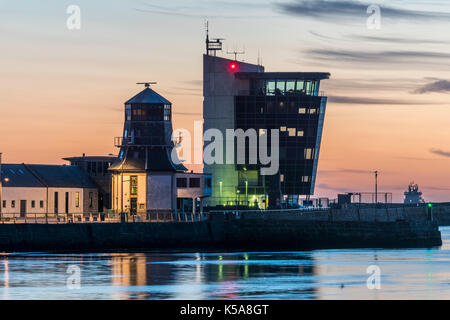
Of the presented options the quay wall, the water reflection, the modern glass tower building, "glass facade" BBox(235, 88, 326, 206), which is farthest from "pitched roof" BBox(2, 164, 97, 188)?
"glass facade" BBox(235, 88, 326, 206)

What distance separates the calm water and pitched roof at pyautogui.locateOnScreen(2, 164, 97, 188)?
1290 inches

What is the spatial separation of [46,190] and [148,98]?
58.2 feet

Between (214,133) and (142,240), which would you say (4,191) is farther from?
(214,133)

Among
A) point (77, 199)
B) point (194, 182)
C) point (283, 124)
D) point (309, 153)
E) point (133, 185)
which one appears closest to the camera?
point (133, 185)

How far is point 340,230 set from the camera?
120 m

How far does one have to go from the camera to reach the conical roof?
12525cm

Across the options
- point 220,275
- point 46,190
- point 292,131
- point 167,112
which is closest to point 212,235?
point 167,112

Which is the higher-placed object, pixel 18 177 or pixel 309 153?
pixel 309 153

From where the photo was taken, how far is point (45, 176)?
136 meters

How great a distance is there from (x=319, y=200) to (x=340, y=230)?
153 feet

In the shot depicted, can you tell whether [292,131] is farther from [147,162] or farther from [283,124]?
[147,162]

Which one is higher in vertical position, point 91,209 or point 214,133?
point 214,133

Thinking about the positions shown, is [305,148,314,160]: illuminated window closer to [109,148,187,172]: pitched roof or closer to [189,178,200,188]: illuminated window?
[189,178,200,188]: illuminated window
